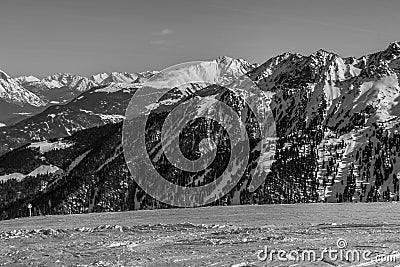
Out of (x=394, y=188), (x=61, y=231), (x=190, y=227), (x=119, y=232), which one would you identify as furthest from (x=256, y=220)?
(x=394, y=188)

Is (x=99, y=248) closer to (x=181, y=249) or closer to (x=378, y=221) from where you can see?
(x=181, y=249)

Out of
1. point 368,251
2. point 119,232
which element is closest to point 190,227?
point 119,232

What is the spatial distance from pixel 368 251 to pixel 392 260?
2511 millimetres

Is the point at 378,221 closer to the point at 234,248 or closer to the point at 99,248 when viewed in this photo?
the point at 234,248

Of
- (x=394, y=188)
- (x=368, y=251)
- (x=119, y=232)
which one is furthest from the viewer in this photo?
(x=394, y=188)

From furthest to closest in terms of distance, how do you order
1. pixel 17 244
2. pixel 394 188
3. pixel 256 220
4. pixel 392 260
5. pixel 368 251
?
pixel 394 188 → pixel 256 220 → pixel 17 244 → pixel 368 251 → pixel 392 260

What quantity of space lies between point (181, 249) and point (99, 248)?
5145mm

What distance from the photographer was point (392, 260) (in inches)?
987

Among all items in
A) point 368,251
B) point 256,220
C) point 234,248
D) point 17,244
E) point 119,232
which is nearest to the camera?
point 368,251

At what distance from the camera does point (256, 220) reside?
4716cm

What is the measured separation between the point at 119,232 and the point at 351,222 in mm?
18146

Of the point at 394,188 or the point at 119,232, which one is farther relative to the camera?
the point at 394,188

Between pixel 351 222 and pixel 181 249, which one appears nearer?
pixel 181 249

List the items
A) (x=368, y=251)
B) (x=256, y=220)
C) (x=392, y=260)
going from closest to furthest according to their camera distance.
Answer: (x=392, y=260), (x=368, y=251), (x=256, y=220)
